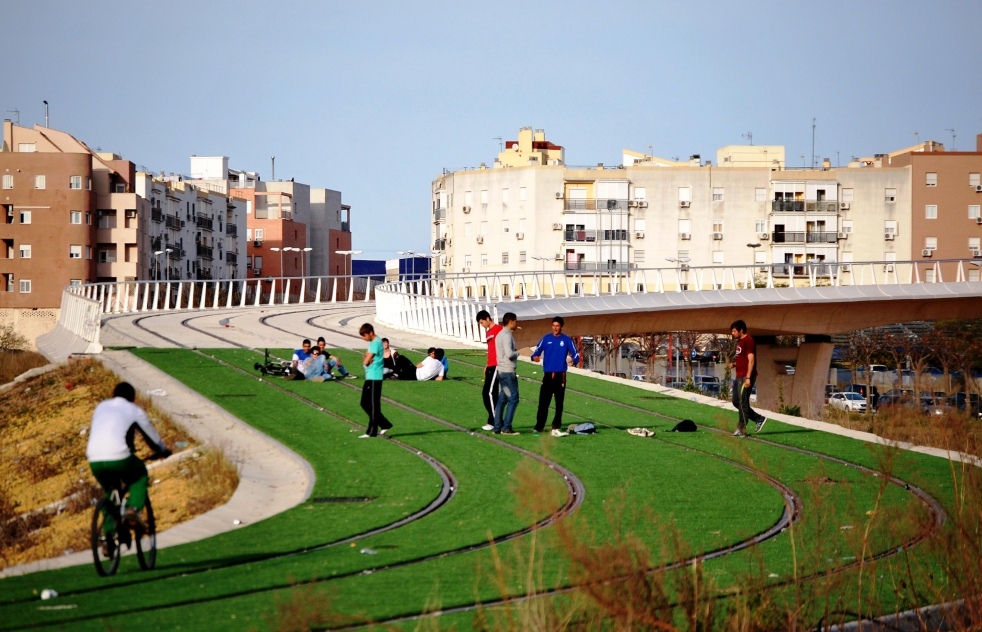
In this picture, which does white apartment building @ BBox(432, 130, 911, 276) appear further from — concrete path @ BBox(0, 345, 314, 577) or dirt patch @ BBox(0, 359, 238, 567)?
concrete path @ BBox(0, 345, 314, 577)

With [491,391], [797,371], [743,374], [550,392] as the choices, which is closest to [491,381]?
[491,391]

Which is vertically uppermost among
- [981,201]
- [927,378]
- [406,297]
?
[981,201]

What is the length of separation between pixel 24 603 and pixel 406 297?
110 feet

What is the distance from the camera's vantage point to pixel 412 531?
11.7 metres

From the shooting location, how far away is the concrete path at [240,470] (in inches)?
465

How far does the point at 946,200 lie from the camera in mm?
96125

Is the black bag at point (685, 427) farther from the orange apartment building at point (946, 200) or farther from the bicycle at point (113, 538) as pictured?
the orange apartment building at point (946, 200)

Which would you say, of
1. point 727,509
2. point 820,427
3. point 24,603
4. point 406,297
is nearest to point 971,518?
point 727,509

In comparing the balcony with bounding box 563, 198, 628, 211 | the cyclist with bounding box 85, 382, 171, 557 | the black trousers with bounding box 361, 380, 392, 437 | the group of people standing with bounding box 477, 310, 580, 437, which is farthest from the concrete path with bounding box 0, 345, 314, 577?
the balcony with bounding box 563, 198, 628, 211

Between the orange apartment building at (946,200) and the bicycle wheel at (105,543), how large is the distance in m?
92.6

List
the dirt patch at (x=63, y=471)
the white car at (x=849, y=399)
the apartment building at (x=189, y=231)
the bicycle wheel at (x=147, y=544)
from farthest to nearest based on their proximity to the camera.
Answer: the apartment building at (x=189, y=231) → the white car at (x=849, y=399) → the dirt patch at (x=63, y=471) → the bicycle wheel at (x=147, y=544)

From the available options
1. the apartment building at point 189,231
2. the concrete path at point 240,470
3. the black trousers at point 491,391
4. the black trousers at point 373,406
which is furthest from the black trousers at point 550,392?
the apartment building at point 189,231

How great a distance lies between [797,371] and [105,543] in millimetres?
48045

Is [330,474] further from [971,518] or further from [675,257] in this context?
[675,257]
